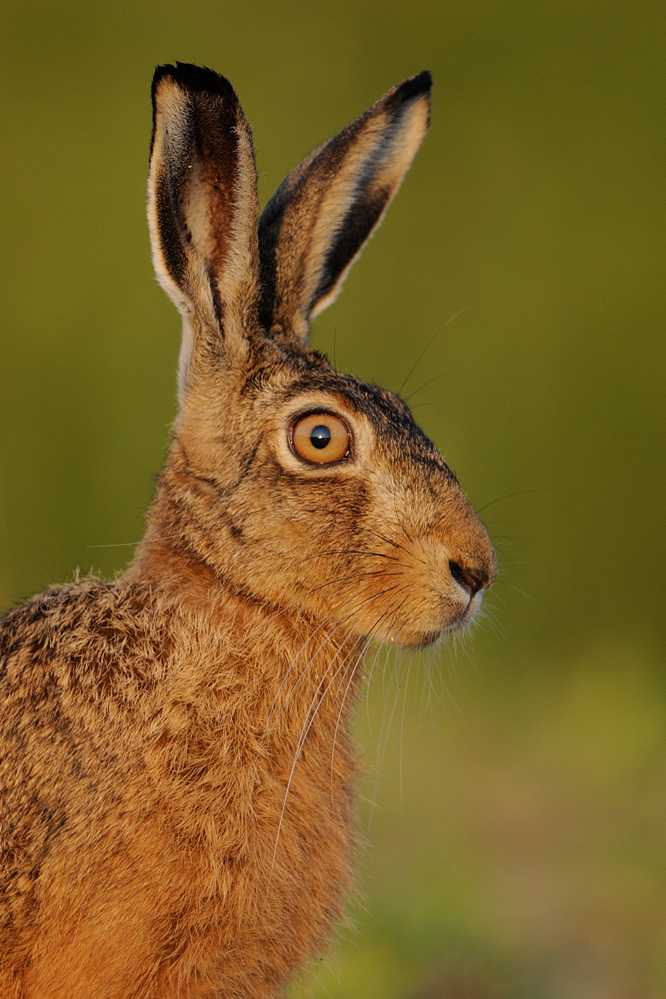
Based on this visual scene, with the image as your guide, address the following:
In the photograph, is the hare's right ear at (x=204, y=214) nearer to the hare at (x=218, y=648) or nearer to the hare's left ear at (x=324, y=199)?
the hare at (x=218, y=648)

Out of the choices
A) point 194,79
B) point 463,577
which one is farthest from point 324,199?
point 463,577

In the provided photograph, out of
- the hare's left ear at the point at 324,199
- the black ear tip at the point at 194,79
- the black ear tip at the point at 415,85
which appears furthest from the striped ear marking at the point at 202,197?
the black ear tip at the point at 415,85

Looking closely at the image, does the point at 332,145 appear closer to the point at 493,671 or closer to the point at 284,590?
the point at 284,590

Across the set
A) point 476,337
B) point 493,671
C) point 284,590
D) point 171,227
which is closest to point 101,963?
point 284,590

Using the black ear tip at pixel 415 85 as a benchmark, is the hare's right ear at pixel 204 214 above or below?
below

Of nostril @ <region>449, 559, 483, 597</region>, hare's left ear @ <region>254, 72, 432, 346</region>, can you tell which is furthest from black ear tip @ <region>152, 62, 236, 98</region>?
nostril @ <region>449, 559, 483, 597</region>

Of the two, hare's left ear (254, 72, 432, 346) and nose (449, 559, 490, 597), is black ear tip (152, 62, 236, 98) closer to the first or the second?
hare's left ear (254, 72, 432, 346)
